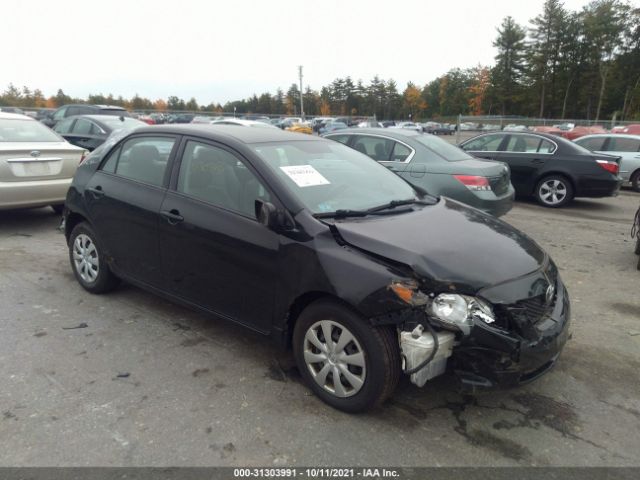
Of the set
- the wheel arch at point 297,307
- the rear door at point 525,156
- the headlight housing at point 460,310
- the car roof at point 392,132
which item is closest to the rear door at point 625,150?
the rear door at point 525,156

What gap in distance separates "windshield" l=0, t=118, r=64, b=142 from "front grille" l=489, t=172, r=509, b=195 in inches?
256

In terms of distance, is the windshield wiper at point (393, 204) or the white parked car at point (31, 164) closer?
the windshield wiper at point (393, 204)

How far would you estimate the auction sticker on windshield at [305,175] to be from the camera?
3418 millimetres

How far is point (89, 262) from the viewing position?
4.68 m

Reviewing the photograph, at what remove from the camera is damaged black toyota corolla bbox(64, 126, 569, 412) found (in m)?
2.71

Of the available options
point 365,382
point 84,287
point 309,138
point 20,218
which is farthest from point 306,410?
point 20,218

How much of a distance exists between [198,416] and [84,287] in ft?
8.19

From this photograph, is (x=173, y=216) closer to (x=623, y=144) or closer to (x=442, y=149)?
(x=442, y=149)

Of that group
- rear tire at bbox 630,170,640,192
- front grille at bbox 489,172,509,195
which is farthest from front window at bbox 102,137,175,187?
rear tire at bbox 630,170,640,192

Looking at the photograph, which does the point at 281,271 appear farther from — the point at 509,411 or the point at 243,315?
the point at 509,411

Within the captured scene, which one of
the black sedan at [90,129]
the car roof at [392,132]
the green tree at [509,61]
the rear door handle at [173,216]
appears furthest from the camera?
the green tree at [509,61]

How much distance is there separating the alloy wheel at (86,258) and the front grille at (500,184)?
5159mm

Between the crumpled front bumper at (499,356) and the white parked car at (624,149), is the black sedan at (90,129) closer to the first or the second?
the crumpled front bumper at (499,356)

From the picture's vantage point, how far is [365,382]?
2.82m
